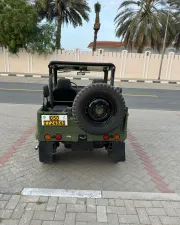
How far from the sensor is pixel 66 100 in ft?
13.7

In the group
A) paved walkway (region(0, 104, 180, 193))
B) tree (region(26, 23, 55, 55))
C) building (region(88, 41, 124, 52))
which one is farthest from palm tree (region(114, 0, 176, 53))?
paved walkway (region(0, 104, 180, 193))

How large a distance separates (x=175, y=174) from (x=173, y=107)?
629 cm

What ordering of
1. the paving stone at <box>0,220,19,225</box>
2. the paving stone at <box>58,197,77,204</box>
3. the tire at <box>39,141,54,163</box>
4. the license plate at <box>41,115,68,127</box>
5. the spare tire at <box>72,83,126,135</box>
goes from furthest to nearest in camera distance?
1. the tire at <box>39,141,54,163</box>
2. the license plate at <box>41,115,68,127</box>
3. the spare tire at <box>72,83,126,135</box>
4. the paving stone at <box>58,197,77,204</box>
5. the paving stone at <box>0,220,19,225</box>

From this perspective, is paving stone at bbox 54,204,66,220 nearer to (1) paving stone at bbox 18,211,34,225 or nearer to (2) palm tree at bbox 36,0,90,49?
(1) paving stone at bbox 18,211,34,225

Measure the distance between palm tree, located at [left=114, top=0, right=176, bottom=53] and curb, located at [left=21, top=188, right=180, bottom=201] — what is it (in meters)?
19.5

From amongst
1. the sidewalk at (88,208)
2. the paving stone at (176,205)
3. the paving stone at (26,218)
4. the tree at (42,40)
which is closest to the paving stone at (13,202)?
the sidewalk at (88,208)

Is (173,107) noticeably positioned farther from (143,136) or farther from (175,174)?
(175,174)

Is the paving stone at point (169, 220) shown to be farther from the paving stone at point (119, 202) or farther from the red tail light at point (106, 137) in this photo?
the red tail light at point (106, 137)

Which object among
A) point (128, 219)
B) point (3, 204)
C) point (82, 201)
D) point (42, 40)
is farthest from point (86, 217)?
point (42, 40)

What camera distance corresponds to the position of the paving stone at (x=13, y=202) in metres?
2.47

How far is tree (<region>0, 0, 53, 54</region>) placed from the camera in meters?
16.8

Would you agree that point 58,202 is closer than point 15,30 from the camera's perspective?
Yes

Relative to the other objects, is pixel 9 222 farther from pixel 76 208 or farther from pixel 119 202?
pixel 119 202

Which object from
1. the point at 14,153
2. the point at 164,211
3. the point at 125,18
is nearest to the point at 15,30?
the point at 125,18
